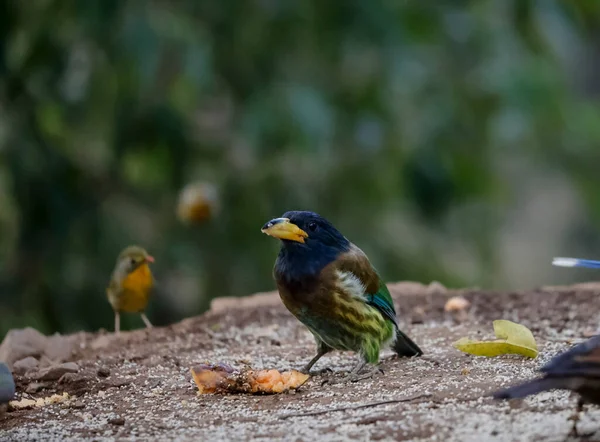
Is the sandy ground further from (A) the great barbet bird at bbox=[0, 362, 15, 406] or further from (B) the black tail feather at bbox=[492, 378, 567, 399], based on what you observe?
(B) the black tail feather at bbox=[492, 378, 567, 399]

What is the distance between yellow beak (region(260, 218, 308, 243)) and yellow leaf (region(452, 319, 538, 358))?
88 centimetres

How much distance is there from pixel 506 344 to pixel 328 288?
0.85 meters

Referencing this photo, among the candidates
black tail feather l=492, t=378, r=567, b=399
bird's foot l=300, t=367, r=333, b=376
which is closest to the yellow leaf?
bird's foot l=300, t=367, r=333, b=376

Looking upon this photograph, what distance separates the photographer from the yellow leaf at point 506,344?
15.3 ft

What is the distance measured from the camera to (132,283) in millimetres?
6410

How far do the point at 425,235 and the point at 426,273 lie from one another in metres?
0.98

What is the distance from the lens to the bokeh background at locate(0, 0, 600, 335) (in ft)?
28.3

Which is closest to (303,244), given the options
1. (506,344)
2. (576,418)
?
(506,344)

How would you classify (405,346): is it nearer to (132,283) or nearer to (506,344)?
(506,344)

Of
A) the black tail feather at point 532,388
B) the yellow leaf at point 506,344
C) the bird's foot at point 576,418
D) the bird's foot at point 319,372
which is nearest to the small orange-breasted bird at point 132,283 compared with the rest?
the bird's foot at point 319,372

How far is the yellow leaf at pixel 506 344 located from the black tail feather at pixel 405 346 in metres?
0.37

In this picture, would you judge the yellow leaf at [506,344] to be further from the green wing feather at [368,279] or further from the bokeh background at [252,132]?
the bokeh background at [252,132]

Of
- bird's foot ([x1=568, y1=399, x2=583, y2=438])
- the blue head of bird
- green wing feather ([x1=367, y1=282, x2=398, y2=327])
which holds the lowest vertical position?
bird's foot ([x1=568, y1=399, x2=583, y2=438])

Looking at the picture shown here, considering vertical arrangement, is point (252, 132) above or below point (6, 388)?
above
